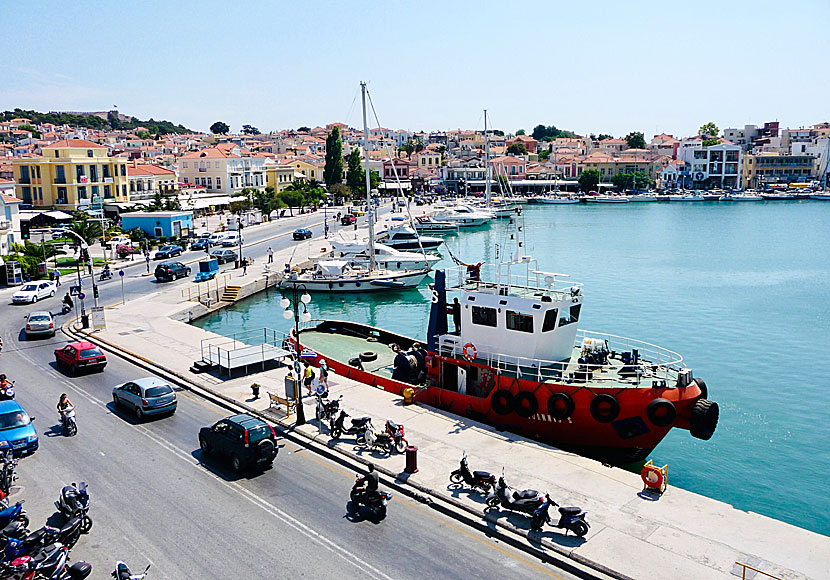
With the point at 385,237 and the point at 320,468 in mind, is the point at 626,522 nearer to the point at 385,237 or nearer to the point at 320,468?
the point at 320,468

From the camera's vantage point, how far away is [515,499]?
15352 millimetres

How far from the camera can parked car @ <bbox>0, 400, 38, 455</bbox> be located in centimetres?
1894

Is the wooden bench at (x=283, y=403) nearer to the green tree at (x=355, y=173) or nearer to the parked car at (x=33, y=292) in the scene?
the parked car at (x=33, y=292)

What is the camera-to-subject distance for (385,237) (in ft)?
252

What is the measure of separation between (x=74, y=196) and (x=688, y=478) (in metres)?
82.5

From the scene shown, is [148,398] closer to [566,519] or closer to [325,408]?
[325,408]

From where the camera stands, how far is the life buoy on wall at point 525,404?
70.6 feet

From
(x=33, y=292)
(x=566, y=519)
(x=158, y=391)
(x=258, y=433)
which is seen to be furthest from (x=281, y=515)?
(x=33, y=292)

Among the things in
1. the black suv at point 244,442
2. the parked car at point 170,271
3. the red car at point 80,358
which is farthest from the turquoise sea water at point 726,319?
the red car at point 80,358

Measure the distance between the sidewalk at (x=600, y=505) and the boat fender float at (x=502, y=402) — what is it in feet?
3.61

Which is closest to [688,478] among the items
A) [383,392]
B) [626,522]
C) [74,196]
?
[626,522]

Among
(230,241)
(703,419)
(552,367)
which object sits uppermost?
(230,241)

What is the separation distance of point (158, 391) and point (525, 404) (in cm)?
1220

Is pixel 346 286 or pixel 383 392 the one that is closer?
pixel 383 392
